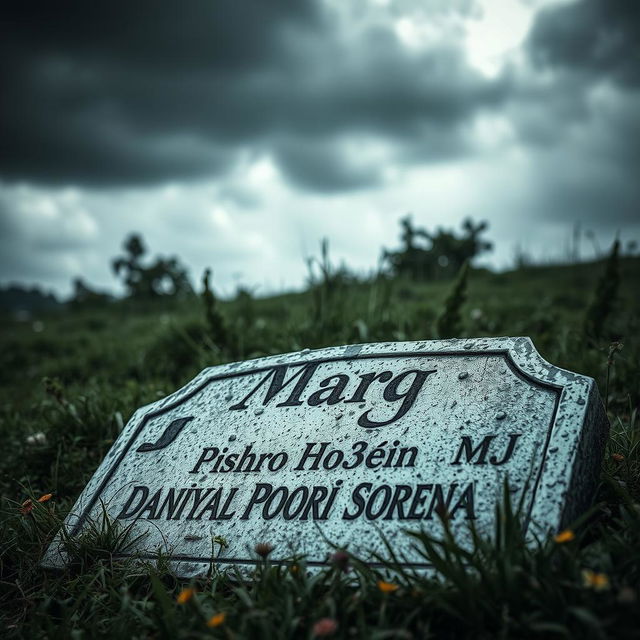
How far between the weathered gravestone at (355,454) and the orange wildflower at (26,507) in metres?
0.19

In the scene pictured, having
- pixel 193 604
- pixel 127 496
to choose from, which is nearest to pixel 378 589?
pixel 193 604

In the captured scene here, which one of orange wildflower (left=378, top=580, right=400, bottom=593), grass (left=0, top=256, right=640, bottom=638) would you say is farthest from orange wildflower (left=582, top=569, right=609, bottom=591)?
orange wildflower (left=378, top=580, right=400, bottom=593)

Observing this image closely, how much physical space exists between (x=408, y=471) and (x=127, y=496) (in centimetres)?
104

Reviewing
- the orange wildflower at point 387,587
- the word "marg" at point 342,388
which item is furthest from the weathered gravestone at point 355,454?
the orange wildflower at point 387,587

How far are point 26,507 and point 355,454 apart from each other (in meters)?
1.31

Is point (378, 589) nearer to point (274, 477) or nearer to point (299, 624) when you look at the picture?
point (299, 624)

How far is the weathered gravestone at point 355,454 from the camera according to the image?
4.99 feet

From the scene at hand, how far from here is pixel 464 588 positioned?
121 centimetres

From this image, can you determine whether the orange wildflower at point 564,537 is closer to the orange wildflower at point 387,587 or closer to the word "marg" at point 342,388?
the orange wildflower at point 387,587

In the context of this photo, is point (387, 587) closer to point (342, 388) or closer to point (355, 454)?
point (355, 454)

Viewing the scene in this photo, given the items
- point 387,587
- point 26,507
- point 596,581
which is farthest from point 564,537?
point 26,507

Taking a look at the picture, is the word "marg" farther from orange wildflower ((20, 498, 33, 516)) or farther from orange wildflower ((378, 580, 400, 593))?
orange wildflower ((20, 498, 33, 516))

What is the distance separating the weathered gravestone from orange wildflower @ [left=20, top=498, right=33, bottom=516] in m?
0.19

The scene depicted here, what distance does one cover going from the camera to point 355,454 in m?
1.74
